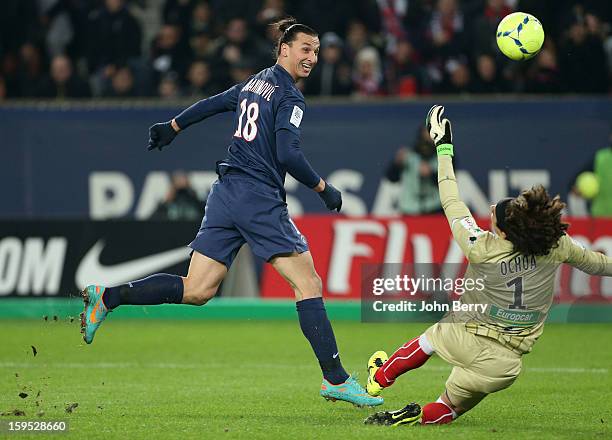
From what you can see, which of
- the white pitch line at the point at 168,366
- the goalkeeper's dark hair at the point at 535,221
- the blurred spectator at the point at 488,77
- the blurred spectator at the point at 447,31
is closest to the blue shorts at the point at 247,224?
the goalkeeper's dark hair at the point at 535,221

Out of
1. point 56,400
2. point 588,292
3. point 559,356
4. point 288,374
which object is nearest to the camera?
point 56,400

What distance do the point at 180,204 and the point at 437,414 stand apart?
8.45m

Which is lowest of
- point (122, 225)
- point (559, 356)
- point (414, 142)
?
point (559, 356)

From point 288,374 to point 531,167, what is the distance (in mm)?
6233

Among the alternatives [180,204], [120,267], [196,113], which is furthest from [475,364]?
[180,204]

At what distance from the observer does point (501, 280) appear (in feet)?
21.5

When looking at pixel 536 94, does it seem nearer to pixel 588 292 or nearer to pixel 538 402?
pixel 588 292

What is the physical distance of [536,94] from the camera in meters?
14.8

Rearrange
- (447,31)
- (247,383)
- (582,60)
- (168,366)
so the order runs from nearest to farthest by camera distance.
A: (247,383) < (168,366) < (582,60) < (447,31)

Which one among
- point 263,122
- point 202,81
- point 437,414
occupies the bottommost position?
point 437,414

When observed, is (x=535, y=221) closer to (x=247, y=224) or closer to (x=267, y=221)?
(x=267, y=221)

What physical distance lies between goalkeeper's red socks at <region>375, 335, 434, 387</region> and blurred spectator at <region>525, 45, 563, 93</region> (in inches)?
333

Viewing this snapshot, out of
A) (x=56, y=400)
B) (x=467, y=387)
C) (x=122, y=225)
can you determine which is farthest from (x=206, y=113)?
(x=122, y=225)

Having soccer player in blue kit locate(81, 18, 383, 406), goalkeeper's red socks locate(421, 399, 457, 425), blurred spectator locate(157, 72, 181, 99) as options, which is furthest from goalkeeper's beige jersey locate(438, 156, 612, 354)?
blurred spectator locate(157, 72, 181, 99)
